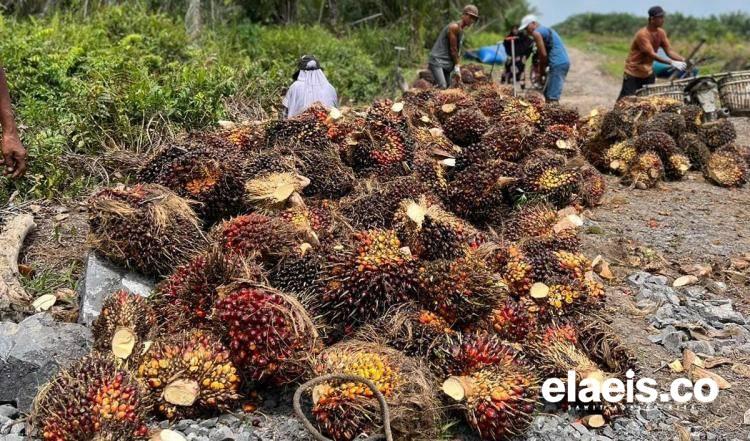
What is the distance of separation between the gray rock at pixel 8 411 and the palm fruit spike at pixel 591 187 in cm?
387

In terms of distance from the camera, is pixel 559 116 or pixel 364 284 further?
pixel 559 116

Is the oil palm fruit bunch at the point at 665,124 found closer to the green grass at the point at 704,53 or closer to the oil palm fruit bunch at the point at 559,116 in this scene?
the oil palm fruit bunch at the point at 559,116

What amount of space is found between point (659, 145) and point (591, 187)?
1286mm

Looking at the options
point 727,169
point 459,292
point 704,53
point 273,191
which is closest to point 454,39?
point 727,169

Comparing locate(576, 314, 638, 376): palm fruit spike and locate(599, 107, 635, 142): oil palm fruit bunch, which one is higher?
locate(599, 107, 635, 142): oil palm fruit bunch

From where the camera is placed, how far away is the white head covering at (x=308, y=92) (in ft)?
19.9

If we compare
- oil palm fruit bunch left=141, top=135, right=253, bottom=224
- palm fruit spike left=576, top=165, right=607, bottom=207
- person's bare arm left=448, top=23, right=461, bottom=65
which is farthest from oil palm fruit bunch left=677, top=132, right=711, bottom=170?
oil palm fruit bunch left=141, top=135, right=253, bottom=224

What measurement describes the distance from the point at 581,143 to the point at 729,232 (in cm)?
185

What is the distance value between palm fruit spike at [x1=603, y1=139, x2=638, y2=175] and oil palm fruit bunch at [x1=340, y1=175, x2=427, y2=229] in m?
2.99

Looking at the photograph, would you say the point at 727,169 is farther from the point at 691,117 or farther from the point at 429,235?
the point at 429,235

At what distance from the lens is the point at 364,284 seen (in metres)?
2.64

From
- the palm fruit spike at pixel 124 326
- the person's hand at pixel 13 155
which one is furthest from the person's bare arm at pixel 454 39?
the palm fruit spike at pixel 124 326

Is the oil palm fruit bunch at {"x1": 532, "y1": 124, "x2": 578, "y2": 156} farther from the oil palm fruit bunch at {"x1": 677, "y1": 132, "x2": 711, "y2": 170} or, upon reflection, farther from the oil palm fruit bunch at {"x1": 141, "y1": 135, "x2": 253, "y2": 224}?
the oil palm fruit bunch at {"x1": 141, "y1": 135, "x2": 253, "y2": 224}

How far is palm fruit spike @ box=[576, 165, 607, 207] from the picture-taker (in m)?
4.78
